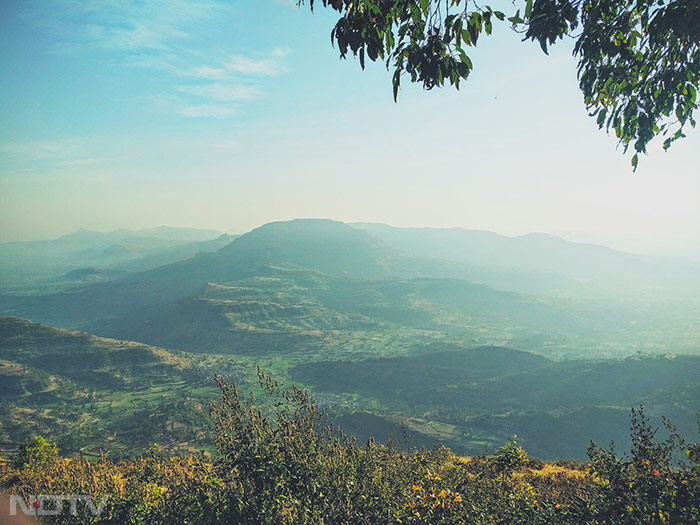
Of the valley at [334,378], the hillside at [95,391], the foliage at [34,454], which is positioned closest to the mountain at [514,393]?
the valley at [334,378]

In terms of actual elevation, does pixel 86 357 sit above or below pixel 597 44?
A: below

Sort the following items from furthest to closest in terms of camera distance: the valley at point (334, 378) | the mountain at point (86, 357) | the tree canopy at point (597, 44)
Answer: the mountain at point (86, 357), the valley at point (334, 378), the tree canopy at point (597, 44)

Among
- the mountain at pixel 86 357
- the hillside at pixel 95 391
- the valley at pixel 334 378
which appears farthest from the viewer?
the mountain at pixel 86 357

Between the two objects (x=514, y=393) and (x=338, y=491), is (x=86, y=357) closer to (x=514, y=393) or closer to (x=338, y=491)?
(x=514, y=393)

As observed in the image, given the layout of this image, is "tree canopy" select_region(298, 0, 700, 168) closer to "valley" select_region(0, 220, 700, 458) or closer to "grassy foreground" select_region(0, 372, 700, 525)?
"grassy foreground" select_region(0, 372, 700, 525)

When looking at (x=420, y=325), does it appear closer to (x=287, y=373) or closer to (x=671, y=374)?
(x=287, y=373)

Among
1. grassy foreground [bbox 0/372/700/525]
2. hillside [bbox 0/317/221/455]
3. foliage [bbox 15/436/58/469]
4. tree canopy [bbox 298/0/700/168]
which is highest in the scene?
tree canopy [bbox 298/0/700/168]

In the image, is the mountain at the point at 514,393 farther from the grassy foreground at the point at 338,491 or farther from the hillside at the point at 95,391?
the grassy foreground at the point at 338,491

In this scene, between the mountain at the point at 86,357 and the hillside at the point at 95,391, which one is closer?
the hillside at the point at 95,391

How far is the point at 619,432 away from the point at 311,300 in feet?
509

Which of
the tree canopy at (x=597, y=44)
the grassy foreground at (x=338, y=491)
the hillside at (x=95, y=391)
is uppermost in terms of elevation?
the tree canopy at (x=597, y=44)

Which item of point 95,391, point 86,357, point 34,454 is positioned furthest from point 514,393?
point 86,357

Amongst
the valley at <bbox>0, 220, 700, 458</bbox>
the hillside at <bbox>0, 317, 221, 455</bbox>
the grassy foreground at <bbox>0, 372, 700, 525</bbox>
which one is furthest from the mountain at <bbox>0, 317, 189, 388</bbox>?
the grassy foreground at <bbox>0, 372, 700, 525</bbox>

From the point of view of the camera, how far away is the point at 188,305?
152 m
